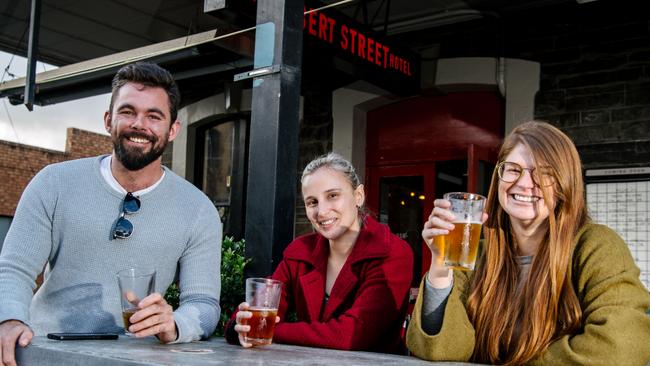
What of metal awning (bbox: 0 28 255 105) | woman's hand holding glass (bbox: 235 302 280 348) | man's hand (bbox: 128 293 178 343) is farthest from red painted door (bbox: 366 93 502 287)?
man's hand (bbox: 128 293 178 343)

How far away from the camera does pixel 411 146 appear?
21.3 ft

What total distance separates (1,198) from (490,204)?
15.6 metres

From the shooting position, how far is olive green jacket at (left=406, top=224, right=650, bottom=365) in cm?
167

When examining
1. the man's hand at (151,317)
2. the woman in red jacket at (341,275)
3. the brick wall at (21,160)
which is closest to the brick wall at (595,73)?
the woman in red jacket at (341,275)

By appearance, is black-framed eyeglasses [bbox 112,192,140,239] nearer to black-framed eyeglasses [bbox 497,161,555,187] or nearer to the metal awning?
black-framed eyeglasses [bbox 497,161,555,187]

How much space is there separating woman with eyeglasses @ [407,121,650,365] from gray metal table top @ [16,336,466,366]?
19 centimetres

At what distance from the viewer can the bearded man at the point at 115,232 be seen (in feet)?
7.52

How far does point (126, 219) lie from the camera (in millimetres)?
2344

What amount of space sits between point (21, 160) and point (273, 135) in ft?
48.8

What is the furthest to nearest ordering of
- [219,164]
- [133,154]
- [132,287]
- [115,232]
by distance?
[219,164]
[133,154]
[115,232]
[132,287]

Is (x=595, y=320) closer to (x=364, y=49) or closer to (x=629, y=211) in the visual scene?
(x=364, y=49)

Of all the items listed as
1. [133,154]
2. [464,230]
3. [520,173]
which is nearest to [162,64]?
[133,154]

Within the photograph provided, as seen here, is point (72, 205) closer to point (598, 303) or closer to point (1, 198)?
point (598, 303)

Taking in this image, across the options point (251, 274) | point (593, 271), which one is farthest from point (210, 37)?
point (593, 271)
